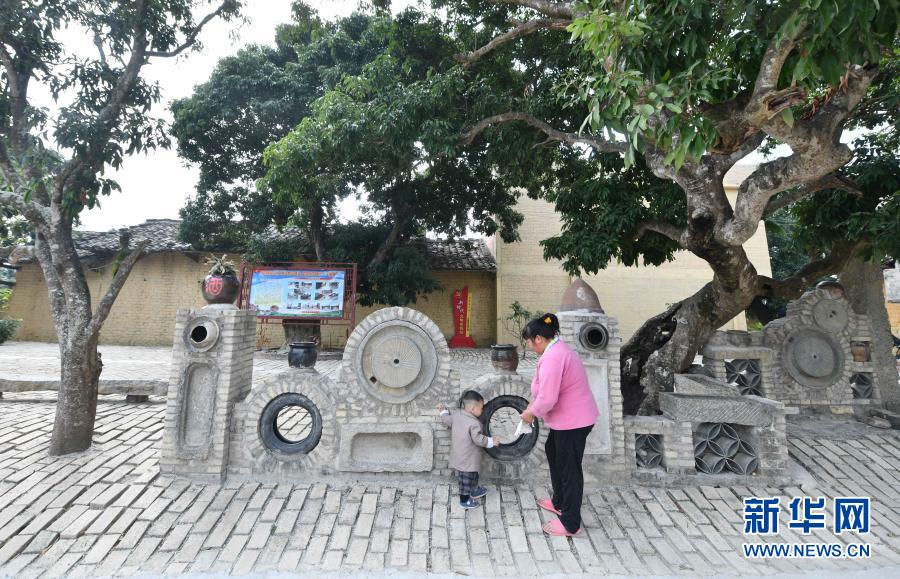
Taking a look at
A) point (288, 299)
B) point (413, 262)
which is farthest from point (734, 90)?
point (288, 299)

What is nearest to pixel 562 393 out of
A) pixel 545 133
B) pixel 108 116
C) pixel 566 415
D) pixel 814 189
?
pixel 566 415

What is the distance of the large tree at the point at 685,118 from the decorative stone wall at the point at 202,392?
4.07 m

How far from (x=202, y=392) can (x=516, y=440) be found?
3336mm

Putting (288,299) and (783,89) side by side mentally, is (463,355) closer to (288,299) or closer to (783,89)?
(288,299)

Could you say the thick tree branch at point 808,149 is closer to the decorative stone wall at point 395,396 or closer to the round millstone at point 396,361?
the decorative stone wall at point 395,396

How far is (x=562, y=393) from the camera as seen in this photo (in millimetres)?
3225

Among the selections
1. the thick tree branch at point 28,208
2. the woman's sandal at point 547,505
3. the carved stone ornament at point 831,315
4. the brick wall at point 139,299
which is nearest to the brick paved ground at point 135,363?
the brick wall at point 139,299

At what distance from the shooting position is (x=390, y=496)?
3.75 metres

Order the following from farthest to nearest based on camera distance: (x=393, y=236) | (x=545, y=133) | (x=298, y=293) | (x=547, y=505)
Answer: (x=393, y=236) → (x=298, y=293) → (x=545, y=133) → (x=547, y=505)

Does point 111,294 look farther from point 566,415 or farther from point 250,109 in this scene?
point 250,109

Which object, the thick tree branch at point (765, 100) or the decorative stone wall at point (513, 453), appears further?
the decorative stone wall at point (513, 453)

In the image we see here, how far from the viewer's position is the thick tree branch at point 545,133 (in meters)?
5.57

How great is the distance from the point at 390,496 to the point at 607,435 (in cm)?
225

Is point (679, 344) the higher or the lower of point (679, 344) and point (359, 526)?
the higher
